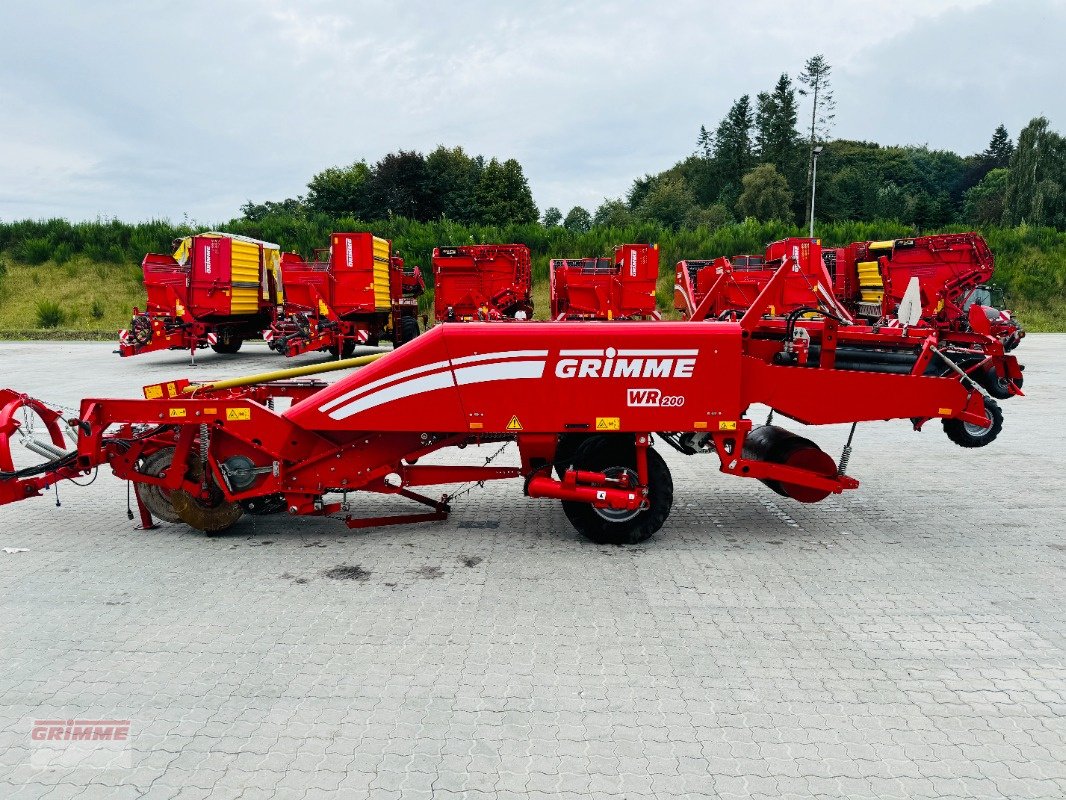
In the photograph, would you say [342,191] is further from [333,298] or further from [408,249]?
[333,298]

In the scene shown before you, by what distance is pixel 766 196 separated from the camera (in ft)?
190

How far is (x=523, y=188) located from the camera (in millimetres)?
52031

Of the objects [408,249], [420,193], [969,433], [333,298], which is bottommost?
[969,433]

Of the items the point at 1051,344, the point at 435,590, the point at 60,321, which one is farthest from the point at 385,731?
the point at 60,321

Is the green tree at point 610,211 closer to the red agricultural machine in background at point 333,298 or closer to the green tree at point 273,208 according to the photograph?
the green tree at point 273,208

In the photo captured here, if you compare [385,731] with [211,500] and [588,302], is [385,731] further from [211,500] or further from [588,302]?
[588,302]

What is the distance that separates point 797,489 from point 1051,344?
68.7 ft

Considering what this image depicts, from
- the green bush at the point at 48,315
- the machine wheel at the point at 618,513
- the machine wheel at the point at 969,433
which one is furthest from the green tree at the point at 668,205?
the machine wheel at the point at 618,513

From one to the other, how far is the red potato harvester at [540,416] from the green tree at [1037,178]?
2389 inches

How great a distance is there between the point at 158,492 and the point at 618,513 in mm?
3323

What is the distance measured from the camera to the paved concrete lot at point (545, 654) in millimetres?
2887

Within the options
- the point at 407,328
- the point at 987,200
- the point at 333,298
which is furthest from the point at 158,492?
the point at 987,200

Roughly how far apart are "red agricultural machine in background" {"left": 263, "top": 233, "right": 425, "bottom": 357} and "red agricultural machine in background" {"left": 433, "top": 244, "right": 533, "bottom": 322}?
190 cm

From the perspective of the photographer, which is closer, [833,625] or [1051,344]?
[833,625]
